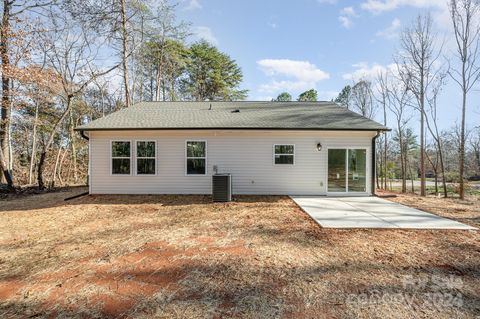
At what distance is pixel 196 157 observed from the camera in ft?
30.8

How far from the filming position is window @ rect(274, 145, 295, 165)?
30.6ft

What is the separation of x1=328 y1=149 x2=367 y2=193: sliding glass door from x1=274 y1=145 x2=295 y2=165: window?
1.47m

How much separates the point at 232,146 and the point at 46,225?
6.09 m

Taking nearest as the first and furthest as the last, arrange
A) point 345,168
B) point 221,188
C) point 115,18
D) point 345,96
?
point 221,188
point 345,168
point 115,18
point 345,96

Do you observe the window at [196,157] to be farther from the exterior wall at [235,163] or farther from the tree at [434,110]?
the tree at [434,110]

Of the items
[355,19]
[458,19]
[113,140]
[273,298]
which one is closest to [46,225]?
[113,140]

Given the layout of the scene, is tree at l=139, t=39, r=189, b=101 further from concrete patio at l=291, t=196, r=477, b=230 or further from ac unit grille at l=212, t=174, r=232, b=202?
concrete patio at l=291, t=196, r=477, b=230

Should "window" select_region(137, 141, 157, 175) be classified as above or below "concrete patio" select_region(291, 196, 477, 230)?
above

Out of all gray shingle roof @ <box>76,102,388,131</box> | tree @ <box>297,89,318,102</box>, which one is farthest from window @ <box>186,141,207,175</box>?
tree @ <box>297,89,318,102</box>

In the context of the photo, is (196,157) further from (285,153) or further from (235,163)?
(285,153)

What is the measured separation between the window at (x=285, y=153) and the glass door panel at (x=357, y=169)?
88.2 inches

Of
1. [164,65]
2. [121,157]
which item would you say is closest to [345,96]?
[164,65]

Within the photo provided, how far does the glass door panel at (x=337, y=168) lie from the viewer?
9.29 metres

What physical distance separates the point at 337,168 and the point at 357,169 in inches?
31.6
